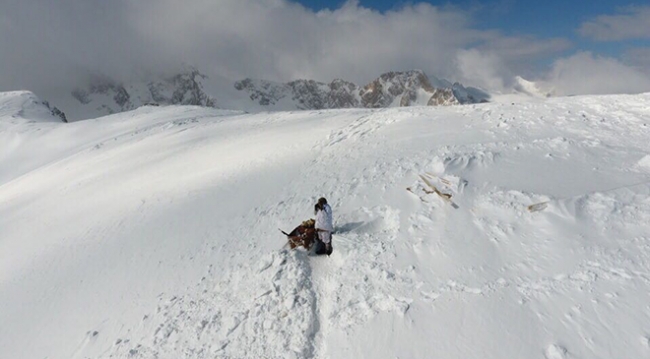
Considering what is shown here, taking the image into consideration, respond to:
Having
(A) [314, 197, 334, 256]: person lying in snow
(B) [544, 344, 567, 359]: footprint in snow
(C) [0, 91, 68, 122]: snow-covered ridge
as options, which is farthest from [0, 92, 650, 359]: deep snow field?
(C) [0, 91, 68, 122]: snow-covered ridge

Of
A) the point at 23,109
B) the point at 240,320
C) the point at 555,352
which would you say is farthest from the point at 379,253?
the point at 23,109

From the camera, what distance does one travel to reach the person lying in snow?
371 inches

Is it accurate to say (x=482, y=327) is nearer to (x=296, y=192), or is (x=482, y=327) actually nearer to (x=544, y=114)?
(x=296, y=192)

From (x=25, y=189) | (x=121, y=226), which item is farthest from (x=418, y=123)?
(x=25, y=189)

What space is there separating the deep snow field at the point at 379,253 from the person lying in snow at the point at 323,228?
0.86ft

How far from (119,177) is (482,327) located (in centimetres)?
1968

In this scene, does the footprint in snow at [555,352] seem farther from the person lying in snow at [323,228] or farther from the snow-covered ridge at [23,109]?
the snow-covered ridge at [23,109]

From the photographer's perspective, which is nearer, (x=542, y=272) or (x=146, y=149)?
(x=542, y=272)

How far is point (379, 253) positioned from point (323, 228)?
1474 mm

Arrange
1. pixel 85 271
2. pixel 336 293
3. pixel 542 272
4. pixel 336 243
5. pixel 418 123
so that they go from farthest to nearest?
pixel 418 123 < pixel 85 271 < pixel 336 243 < pixel 336 293 < pixel 542 272

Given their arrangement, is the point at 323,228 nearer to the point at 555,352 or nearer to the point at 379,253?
the point at 379,253

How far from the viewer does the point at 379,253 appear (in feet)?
29.7

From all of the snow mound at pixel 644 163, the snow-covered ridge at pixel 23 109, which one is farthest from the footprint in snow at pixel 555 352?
the snow-covered ridge at pixel 23 109

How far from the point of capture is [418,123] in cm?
1678
